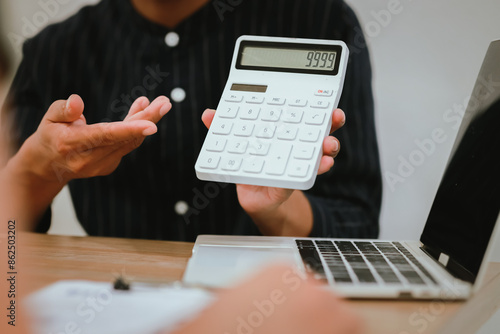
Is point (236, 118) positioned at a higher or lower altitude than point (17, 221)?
higher

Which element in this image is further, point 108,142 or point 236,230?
point 236,230

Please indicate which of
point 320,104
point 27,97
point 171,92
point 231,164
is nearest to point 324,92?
point 320,104

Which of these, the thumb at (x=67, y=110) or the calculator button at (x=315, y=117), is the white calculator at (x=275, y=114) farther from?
the thumb at (x=67, y=110)

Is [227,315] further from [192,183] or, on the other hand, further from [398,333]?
[192,183]

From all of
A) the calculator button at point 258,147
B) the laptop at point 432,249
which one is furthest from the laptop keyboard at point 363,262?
the calculator button at point 258,147

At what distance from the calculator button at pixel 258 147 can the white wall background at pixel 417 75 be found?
0.21 metres

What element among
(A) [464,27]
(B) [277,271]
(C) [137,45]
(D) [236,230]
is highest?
(A) [464,27]

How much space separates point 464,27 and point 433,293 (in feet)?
1.21

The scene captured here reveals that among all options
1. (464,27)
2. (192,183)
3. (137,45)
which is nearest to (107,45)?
(137,45)

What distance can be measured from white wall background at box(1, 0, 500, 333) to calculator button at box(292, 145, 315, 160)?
0.20 m

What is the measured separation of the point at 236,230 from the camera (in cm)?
65

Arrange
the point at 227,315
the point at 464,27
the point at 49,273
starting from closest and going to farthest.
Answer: the point at 227,315 < the point at 49,273 < the point at 464,27

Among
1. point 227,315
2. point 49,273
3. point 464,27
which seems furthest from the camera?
point 464,27

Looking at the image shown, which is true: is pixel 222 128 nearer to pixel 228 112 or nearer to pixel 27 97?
pixel 228 112
